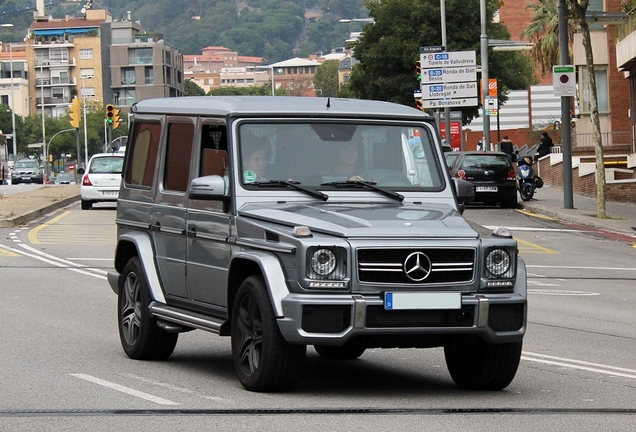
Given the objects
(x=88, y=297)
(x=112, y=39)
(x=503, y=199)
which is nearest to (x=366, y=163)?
(x=88, y=297)

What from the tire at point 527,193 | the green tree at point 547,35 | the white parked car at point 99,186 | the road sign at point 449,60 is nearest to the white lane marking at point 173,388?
the white parked car at point 99,186

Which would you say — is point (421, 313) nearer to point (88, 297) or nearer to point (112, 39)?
point (88, 297)

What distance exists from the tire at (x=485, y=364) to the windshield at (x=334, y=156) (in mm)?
1296

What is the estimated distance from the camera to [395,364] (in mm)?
9992

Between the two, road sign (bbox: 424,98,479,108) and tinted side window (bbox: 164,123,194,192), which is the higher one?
road sign (bbox: 424,98,479,108)

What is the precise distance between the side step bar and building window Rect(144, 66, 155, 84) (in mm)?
163335

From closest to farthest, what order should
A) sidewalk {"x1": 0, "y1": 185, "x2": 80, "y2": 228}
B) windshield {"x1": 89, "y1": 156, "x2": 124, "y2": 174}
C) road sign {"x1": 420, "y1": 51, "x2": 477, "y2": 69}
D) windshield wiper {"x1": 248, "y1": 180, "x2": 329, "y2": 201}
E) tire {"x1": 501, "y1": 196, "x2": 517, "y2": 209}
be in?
1. windshield wiper {"x1": 248, "y1": 180, "x2": 329, "y2": 201}
2. sidewalk {"x1": 0, "y1": 185, "x2": 80, "y2": 228}
3. tire {"x1": 501, "y1": 196, "x2": 517, "y2": 209}
4. windshield {"x1": 89, "y1": 156, "x2": 124, "y2": 174}
5. road sign {"x1": 420, "y1": 51, "x2": 477, "y2": 69}

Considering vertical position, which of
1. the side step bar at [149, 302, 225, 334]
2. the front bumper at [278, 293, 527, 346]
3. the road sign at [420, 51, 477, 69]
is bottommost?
the side step bar at [149, 302, 225, 334]

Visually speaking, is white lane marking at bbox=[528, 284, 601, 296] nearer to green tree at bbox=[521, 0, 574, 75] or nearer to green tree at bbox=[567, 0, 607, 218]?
green tree at bbox=[567, 0, 607, 218]

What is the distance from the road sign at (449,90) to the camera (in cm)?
4888

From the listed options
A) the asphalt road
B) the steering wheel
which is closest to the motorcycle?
the asphalt road

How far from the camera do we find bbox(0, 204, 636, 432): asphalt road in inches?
293

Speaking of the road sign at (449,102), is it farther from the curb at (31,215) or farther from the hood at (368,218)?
the hood at (368,218)

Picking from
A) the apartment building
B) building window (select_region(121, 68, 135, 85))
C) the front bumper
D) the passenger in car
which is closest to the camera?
the front bumper
